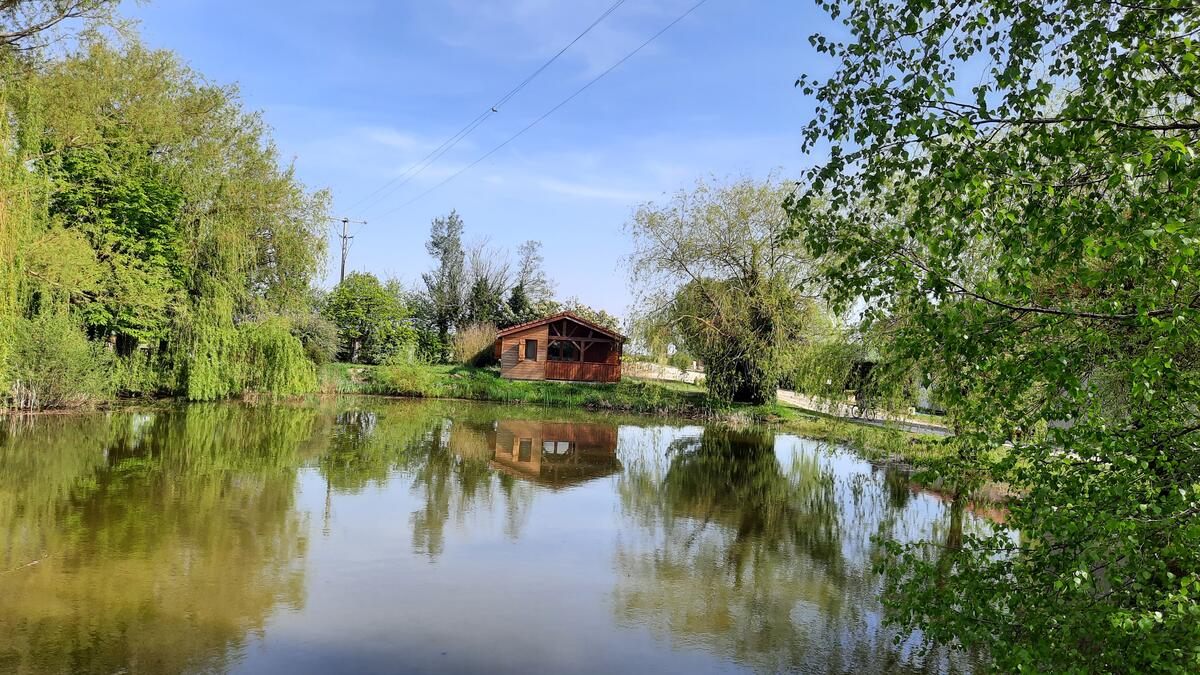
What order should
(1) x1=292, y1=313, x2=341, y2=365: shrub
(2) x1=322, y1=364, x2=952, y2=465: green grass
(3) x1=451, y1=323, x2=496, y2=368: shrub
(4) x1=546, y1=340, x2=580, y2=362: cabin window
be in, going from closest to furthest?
1. (2) x1=322, y1=364, x2=952, y2=465: green grass
2. (1) x1=292, y1=313, x2=341, y2=365: shrub
3. (4) x1=546, y1=340, x2=580, y2=362: cabin window
4. (3) x1=451, y1=323, x2=496, y2=368: shrub

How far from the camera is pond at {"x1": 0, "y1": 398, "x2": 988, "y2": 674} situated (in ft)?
18.7

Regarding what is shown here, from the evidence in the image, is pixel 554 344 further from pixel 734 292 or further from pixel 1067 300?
pixel 1067 300

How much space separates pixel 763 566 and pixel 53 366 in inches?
696

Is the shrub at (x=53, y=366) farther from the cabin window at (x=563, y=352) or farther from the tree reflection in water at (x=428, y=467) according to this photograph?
the cabin window at (x=563, y=352)

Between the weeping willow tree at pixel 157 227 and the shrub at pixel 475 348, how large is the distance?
14578mm

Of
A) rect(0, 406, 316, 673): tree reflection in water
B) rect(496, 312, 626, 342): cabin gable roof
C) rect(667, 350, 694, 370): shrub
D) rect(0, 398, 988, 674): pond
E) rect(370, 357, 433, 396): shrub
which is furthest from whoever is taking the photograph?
rect(496, 312, 626, 342): cabin gable roof

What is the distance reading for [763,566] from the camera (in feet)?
28.2

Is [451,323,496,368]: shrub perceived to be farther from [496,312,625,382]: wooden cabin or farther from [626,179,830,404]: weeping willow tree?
[626,179,830,404]: weeping willow tree

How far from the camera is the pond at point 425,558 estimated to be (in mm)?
5715

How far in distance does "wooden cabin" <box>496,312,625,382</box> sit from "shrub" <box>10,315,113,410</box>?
21.5 metres

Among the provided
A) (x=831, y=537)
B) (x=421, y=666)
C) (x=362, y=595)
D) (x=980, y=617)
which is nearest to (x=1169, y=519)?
(x=980, y=617)

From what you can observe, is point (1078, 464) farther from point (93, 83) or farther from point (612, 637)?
point (93, 83)

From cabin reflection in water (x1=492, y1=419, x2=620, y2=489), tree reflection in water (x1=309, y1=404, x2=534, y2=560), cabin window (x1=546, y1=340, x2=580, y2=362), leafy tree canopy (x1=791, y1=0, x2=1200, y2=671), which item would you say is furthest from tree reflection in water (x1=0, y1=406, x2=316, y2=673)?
cabin window (x1=546, y1=340, x2=580, y2=362)

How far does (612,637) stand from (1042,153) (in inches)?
193
